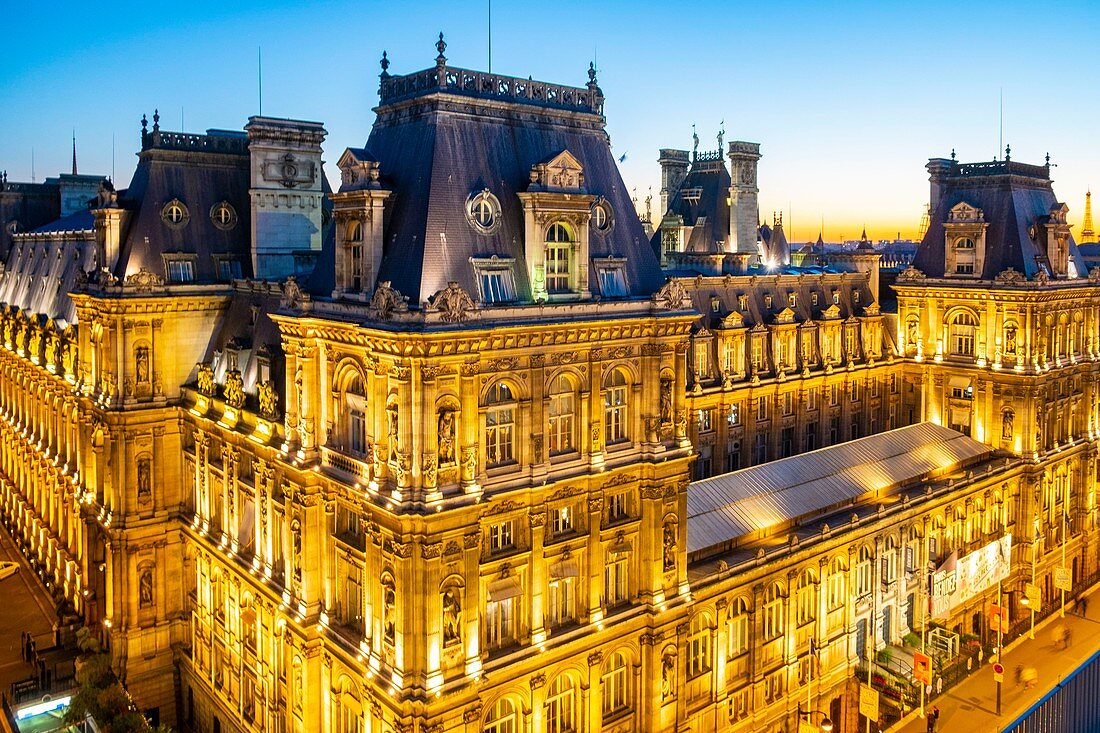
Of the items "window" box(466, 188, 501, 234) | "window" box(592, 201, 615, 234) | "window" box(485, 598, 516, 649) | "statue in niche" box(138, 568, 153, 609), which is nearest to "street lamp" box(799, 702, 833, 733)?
"window" box(485, 598, 516, 649)

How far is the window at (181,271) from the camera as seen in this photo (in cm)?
5850

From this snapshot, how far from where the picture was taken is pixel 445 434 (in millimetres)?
35156

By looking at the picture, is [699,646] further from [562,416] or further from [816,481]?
[816,481]

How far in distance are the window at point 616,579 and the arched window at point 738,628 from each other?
924 centimetres

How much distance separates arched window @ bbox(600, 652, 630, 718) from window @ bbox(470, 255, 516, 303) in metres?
17.3

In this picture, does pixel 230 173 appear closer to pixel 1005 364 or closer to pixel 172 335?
pixel 172 335

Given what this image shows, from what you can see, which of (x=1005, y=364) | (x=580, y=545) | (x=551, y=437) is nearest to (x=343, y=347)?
(x=551, y=437)

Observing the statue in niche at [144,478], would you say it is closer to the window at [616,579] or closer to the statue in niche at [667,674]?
the window at [616,579]

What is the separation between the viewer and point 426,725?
3481cm

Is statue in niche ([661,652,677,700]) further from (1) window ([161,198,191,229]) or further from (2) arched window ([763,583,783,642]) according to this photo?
(1) window ([161,198,191,229])

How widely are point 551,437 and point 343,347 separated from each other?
9.61 meters

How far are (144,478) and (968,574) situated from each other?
55.6 meters

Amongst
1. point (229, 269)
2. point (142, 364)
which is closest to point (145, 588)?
point (142, 364)

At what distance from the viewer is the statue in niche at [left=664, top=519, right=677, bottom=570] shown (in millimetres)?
43188
